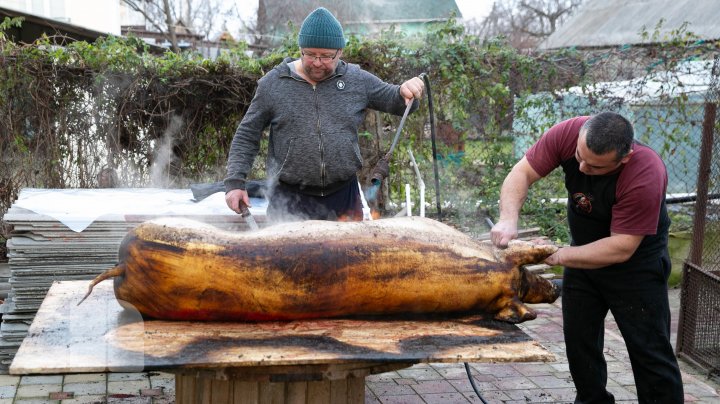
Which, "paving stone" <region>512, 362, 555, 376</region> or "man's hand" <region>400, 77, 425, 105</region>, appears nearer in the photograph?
"man's hand" <region>400, 77, 425, 105</region>

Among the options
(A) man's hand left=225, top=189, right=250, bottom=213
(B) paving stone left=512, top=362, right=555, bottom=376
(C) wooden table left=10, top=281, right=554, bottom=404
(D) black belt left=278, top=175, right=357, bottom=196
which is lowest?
(B) paving stone left=512, top=362, right=555, bottom=376

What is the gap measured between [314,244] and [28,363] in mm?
1044

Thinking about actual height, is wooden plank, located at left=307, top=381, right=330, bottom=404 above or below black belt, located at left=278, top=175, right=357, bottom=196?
below

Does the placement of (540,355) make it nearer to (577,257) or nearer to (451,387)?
(577,257)

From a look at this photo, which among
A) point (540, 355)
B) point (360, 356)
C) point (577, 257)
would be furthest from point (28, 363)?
point (577, 257)

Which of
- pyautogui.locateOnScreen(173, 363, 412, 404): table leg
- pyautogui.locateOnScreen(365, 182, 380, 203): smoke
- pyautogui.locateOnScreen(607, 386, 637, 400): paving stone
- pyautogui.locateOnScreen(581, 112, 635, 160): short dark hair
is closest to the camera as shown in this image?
pyautogui.locateOnScreen(173, 363, 412, 404): table leg

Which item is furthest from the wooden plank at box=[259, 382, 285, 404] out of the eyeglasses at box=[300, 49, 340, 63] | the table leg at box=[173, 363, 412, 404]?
the eyeglasses at box=[300, 49, 340, 63]

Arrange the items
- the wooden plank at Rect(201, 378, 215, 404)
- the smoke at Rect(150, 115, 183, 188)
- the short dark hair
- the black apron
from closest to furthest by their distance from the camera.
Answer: the wooden plank at Rect(201, 378, 215, 404)
the short dark hair
the black apron
the smoke at Rect(150, 115, 183, 188)

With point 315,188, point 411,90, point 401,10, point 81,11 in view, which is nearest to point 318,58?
point 411,90

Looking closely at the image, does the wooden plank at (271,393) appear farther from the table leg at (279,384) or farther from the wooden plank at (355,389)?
the wooden plank at (355,389)

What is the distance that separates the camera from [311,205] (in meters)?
3.84

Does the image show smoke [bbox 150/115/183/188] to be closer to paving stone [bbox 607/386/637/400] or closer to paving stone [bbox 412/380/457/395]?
paving stone [bbox 412/380/457/395]

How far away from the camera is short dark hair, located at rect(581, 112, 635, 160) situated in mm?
2920

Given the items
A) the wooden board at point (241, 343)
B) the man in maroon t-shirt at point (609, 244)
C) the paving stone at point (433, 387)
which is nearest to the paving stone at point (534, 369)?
the paving stone at point (433, 387)
